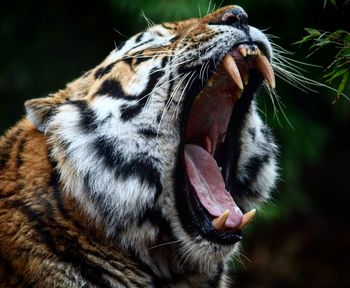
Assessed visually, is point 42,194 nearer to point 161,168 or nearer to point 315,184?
point 161,168

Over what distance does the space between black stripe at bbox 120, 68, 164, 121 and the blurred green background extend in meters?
3.28

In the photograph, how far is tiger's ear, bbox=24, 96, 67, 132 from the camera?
4.13 meters

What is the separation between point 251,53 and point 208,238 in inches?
32.9

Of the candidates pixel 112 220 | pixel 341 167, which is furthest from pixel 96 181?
pixel 341 167

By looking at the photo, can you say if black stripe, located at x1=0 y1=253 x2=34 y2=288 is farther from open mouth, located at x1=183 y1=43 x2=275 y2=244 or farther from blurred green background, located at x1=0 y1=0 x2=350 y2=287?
blurred green background, located at x1=0 y1=0 x2=350 y2=287

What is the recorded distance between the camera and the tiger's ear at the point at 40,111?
413 cm

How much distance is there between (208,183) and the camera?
161 inches

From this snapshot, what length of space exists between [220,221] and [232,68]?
2.19 feet

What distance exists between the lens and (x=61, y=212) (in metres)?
3.91

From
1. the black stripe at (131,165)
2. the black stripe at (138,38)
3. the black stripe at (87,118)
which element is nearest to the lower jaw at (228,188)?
the black stripe at (131,165)

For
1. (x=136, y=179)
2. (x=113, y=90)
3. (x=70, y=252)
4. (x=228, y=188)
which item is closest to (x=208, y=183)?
(x=228, y=188)

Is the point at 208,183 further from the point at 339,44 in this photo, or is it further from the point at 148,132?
the point at 339,44

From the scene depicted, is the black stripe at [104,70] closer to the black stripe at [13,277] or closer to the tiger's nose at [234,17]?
the tiger's nose at [234,17]

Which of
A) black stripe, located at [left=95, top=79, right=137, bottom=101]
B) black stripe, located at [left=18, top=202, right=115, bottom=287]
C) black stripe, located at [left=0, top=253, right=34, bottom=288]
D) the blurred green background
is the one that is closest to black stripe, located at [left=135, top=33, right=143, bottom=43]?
black stripe, located at [left=95, top=79, right=137, bottom=101]
